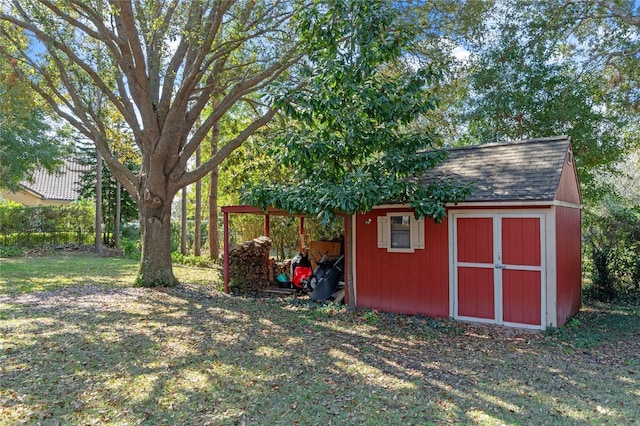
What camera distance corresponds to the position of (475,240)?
700 centimetres

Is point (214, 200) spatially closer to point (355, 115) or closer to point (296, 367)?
point (355, 115)

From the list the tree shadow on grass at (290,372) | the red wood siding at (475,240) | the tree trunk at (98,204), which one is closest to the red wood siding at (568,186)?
the red wood siding at (475,240)

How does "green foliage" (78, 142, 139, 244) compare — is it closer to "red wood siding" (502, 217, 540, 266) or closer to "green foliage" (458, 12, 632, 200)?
"green foliage" (458, 12, 632, 200)

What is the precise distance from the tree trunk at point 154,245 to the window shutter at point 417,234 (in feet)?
18.0

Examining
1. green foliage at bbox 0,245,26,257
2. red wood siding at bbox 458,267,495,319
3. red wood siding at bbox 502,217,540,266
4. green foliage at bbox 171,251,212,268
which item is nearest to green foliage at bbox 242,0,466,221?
red wood siding at bbox 502,217,540,266

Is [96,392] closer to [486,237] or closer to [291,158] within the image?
[291,158]

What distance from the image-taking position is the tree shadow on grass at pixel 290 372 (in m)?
3.68

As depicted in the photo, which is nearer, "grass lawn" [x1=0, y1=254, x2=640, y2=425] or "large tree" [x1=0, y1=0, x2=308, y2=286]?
"grass lawn" [x1=0, y1=254, x2=640, y2=425]

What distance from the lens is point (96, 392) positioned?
406cm

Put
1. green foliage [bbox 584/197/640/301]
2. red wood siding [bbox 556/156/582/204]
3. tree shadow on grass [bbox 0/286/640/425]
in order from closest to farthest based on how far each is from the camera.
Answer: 1. tree shadow on grass [bbox 0/286/640/425]
2. red wood siding [bbox 556/156/582/204]
3. green foliage [bbox 584/197/640/301]

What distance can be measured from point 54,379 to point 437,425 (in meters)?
3.83

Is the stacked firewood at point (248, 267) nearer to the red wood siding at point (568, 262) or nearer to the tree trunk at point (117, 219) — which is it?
the red wood siding at point (568, 262)

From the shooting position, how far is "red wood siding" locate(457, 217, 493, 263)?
6879mm

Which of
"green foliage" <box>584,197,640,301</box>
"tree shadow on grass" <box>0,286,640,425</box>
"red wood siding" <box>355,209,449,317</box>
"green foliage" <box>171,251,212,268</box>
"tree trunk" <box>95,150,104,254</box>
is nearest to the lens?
"tree shadow on grass" <box>0,286,640,425</box>
